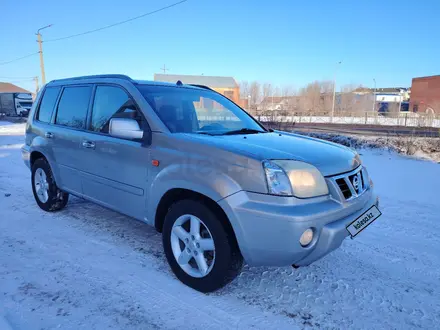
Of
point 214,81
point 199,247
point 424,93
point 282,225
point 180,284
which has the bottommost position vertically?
point 180,284

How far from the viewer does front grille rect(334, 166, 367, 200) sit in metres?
2.61

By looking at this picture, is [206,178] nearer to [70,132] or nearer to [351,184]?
[351,184]

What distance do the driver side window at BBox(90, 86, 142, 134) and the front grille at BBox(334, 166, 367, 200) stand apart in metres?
1.93

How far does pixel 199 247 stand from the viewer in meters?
2.74

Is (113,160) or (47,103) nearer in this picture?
(113,160)

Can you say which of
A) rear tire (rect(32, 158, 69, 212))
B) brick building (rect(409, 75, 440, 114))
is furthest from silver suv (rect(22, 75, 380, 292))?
brick building (rect(409, 75, 440, 114))

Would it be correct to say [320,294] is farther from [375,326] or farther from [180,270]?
[180,270]

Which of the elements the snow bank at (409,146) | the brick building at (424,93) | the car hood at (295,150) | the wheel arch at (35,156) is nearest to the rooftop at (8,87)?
the brick building at (424,93)

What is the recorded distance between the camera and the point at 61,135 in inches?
163

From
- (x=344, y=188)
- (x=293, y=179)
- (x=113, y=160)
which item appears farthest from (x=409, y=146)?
(x=113, y=160)

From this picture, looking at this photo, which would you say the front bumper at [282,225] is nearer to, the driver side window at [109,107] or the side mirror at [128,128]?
the side mirror at [128,128]

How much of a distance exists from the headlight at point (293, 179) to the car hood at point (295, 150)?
0.07m

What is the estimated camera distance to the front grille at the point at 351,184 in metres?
2.61

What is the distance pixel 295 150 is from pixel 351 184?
548 mm
